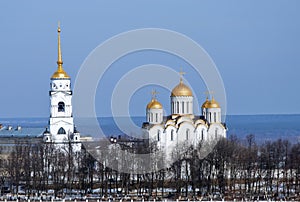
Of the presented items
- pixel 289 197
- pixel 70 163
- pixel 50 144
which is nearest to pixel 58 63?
pixel 50 144

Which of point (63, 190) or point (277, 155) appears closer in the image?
point (63, 190)

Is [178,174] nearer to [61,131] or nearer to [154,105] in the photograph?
[154,105]

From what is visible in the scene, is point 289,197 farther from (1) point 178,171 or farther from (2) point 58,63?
(2) point 58,63

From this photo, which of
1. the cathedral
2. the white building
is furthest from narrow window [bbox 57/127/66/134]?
the cathedral

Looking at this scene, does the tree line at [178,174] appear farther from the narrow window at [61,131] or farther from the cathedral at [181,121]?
the narrow window at [61,131]

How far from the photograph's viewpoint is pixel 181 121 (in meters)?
61.8

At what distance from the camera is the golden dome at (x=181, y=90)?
62203mm

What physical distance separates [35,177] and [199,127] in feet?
41.6

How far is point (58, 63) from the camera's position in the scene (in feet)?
215

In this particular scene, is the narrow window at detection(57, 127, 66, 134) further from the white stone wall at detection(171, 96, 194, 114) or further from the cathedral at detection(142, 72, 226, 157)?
the white stone wall at detection(171, 96, 194, 114)

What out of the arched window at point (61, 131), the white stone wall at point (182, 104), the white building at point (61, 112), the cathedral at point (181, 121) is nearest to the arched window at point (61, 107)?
the white building at point (61, 112)

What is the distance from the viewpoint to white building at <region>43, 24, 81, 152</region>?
64438 millimetres

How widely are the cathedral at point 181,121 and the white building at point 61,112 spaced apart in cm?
477

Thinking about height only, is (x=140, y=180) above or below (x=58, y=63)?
below
